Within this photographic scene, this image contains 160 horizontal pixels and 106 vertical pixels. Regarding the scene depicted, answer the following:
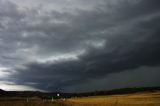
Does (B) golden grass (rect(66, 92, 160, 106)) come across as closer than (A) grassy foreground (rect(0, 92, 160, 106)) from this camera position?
No

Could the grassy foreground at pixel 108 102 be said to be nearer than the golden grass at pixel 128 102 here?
Yes

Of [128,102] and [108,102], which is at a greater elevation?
[108,102]

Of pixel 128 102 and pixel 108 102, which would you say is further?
pixel 108 102
